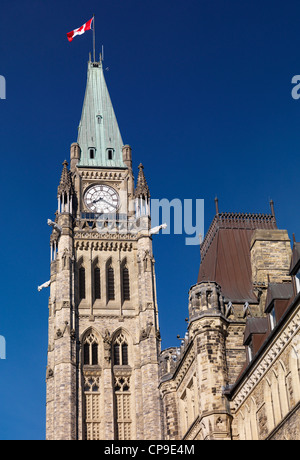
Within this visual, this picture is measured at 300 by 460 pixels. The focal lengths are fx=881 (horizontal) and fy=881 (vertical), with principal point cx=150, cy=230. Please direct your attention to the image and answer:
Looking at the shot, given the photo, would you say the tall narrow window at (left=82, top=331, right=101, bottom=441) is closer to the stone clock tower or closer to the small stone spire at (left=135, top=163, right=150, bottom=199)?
the stone clock tower

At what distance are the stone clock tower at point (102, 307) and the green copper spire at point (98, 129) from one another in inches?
7.6

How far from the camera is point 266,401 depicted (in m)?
28.1

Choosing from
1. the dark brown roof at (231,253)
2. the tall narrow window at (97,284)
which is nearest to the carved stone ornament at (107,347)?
the tall narrow window at (97,284)

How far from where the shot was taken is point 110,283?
7331 cm

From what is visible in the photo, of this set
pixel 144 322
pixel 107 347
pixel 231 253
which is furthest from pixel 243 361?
pixel 107 347

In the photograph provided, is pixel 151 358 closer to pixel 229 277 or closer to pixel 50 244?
pixel 50 244

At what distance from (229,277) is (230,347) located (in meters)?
4.71

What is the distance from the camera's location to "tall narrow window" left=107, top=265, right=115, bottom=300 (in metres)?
72.6

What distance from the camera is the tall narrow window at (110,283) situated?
72.6 m
